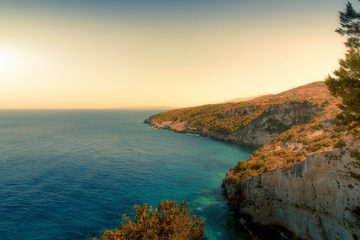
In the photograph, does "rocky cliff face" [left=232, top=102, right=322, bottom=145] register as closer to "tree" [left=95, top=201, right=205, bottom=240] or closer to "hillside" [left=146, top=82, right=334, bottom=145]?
"hillside" [left=146, top=82, right=334, bottom=145]

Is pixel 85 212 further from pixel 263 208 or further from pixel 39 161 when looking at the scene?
pixel 39 161

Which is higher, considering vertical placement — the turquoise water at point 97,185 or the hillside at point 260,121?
the hillside at point 260,121

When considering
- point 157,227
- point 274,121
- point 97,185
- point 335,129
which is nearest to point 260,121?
point 274,121

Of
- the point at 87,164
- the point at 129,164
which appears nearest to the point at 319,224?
the point at 129,164

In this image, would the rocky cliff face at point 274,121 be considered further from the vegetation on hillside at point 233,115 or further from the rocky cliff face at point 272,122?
the vegetation on hillside at point 233,115

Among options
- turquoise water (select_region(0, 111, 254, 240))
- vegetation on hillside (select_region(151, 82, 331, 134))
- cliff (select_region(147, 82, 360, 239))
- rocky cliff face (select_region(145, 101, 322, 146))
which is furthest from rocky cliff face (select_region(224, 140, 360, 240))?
vegetation on hillside (select_region(151, 82, 331, 134))

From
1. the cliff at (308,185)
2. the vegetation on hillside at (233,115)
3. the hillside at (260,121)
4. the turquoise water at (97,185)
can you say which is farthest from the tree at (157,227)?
the vegetation on hillside at (233,115)
